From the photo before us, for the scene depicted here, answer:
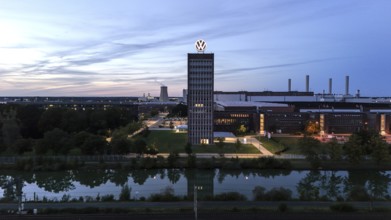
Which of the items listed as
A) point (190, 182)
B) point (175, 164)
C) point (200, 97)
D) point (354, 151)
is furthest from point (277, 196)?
point (200, 97)

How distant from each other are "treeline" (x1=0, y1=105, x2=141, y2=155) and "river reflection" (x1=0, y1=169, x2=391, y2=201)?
393 cm

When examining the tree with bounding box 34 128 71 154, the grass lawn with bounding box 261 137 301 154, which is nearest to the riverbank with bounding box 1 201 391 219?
the tree with bounding box 34 128 71 154

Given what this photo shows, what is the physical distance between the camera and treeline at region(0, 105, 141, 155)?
27500mm

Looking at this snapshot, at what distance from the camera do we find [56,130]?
1112 inches

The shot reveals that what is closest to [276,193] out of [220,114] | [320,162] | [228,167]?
[228,167]

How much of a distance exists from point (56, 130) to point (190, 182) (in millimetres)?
12485

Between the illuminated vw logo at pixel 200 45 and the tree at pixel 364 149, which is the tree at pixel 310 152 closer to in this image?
the tree at pixel 364 149

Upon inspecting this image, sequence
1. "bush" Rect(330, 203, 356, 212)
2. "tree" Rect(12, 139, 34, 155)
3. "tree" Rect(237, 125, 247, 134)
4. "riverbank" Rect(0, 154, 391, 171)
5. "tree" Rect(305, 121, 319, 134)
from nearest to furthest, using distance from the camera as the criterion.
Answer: "bush" Rect(330, 203, 356, 212)
"riverbank" Rect(0, 154, 391, 171)
"tree" Rect(12, 139, 34, 155)
"tree" Rect(305, 121, 319, 134)
"tree" Rect(237, 125, 247, 134)

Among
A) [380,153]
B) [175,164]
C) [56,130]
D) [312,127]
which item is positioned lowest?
[175,164]

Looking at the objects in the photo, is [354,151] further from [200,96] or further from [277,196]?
[200,96]

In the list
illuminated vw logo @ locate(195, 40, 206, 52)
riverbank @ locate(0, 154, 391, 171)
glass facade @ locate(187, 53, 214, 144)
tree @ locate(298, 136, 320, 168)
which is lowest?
riverbank @ locate(0, 154, 391, 171)

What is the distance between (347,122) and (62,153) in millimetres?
36400

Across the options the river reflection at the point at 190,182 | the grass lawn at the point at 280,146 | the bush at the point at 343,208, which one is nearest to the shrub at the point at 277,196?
the river reflection at the point at 190,182

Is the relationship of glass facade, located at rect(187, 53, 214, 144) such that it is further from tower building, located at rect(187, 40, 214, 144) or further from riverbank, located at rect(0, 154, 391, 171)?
riverbank, located at rect(0, 154, 391, 171)
